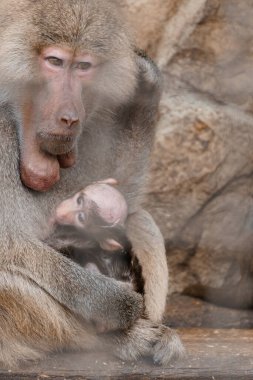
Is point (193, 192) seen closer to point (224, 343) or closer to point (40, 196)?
point (224, 343)

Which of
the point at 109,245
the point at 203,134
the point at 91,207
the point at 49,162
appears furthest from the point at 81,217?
the point at 203,134

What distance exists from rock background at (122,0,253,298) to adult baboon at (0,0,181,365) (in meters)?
0.99

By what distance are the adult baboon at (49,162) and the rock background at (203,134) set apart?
988 millimetres

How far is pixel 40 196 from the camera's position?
3.33m

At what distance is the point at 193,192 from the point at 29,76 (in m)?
1.42

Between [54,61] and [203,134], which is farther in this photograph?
[203,134]

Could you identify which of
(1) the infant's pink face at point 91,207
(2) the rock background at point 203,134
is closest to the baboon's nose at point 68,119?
(1) the infant's pink face at point 91,207

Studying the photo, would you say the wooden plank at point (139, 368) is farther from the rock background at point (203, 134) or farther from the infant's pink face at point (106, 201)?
the rock background at point (203, 134)

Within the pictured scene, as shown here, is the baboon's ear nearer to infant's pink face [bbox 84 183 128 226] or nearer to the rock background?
infant's pink face [bbox 84 183 128 226]

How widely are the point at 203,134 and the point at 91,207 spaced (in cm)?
109

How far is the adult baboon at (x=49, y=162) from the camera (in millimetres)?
3176

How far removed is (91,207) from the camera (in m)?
3.44

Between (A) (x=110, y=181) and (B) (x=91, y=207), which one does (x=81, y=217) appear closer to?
(B) (x=91, y=207)

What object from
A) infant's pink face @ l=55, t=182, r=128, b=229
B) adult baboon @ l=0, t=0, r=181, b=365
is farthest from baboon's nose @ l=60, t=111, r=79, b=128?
infant's pink face @ l=55, t=182, r=128, b=229
